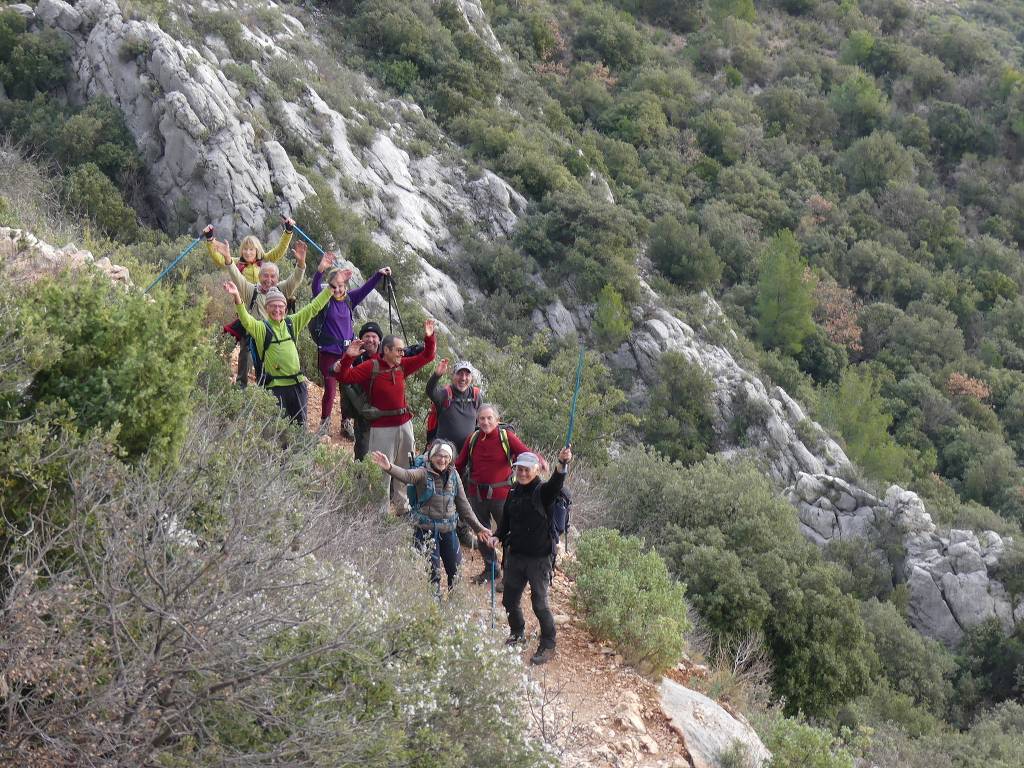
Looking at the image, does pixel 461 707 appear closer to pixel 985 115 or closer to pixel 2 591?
pixel 2 591

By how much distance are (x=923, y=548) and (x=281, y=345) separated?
17.1 meters

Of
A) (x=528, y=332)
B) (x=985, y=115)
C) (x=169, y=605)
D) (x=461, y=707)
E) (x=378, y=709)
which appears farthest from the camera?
(x=985, y=115)

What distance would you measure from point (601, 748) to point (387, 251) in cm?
1515

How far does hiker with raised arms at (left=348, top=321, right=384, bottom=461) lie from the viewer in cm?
725

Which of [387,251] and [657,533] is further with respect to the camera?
[387,251]

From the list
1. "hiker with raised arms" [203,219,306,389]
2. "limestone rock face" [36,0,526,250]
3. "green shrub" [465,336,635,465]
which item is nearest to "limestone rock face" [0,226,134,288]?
"hiker with raised arms" [203,219,306,389]

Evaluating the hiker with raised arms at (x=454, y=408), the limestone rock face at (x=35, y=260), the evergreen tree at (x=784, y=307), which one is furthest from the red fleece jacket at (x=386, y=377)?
the evergreen tree at (x=784, y=307)

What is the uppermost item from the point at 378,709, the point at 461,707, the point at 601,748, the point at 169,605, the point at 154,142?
the point at 169,605

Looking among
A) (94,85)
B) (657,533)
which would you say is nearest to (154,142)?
(94,85)

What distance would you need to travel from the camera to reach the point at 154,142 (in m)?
17.6

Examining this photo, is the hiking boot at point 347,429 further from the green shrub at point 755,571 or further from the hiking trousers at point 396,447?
the green shrub at point 755,571

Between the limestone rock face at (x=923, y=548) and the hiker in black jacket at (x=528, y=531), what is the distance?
1515cm

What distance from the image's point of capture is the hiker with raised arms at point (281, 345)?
7.23 meters

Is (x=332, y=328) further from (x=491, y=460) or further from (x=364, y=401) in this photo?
(x=491, y=460)
